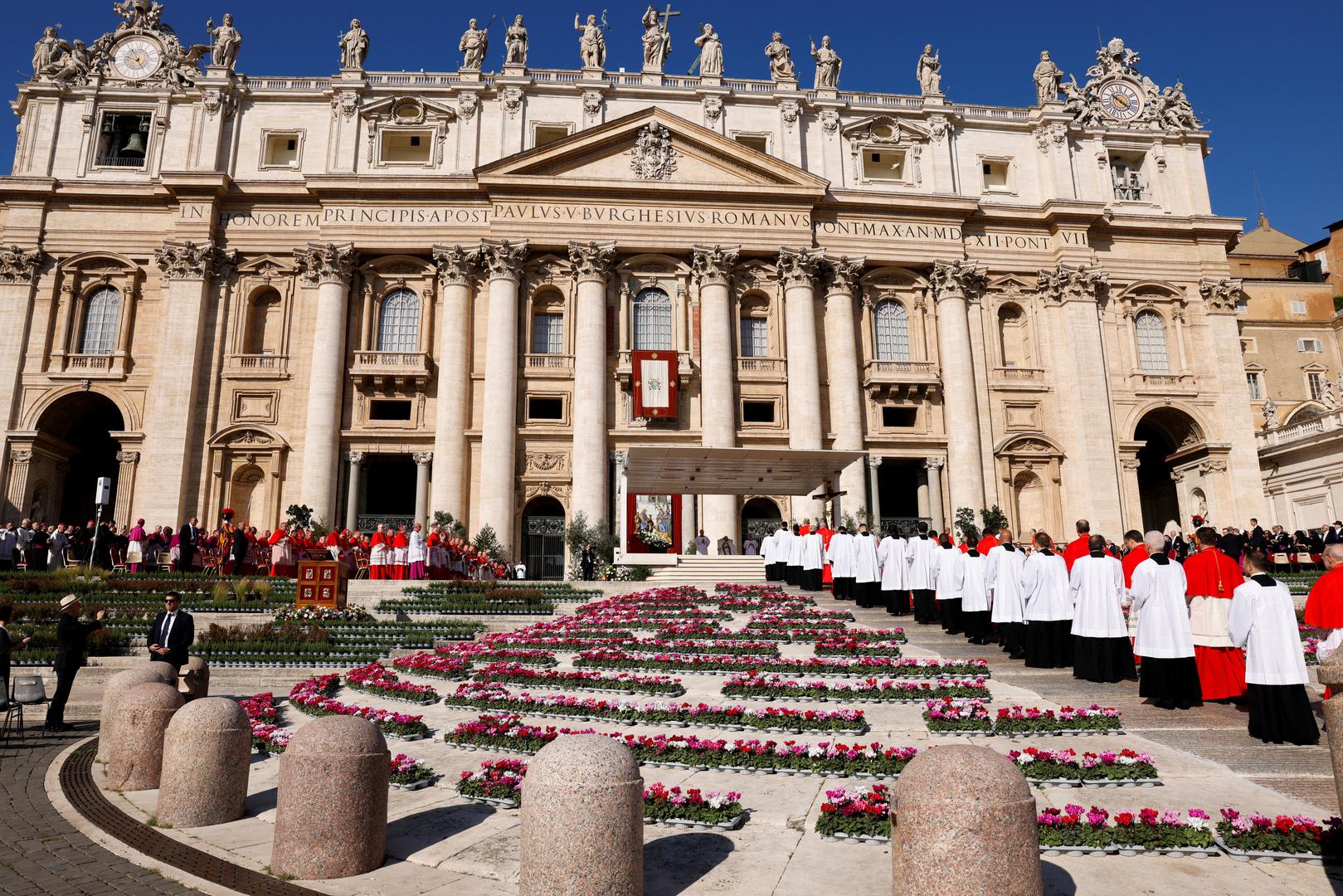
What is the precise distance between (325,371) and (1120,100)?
4390cm

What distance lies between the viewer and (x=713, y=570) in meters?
29.4

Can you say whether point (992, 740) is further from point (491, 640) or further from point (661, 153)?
point (661, 153)

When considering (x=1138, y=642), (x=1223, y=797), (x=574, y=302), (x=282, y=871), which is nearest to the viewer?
(x=282, y=871)

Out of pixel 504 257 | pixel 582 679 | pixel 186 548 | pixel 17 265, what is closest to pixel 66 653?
pixel 582 679

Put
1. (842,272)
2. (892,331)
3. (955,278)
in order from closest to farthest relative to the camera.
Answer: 1. (842,272)
2. (955,278)
3. (892,331)

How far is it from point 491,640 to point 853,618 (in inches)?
311

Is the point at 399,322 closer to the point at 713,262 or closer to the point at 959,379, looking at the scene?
the point at 713,262

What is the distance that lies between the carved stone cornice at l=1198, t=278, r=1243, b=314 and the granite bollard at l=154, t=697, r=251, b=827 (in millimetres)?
47320

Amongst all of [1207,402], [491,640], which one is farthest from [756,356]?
[491,640]

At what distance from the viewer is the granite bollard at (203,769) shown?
295 inches

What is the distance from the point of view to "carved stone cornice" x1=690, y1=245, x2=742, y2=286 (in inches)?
1531

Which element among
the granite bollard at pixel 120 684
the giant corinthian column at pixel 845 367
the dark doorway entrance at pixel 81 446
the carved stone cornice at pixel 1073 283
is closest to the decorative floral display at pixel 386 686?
the granite bollard at pixel 120 684

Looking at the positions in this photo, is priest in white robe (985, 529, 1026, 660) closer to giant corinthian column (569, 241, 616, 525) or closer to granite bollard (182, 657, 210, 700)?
granite bollard (182, 657, 210, 700)

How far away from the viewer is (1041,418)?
40.4 metres
